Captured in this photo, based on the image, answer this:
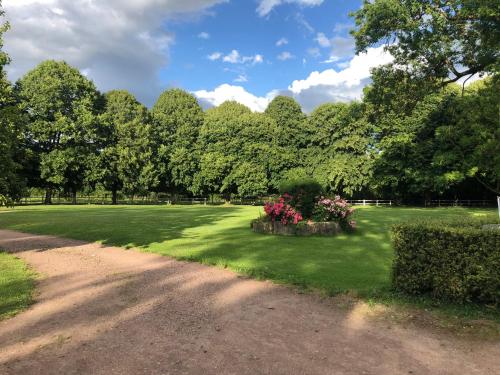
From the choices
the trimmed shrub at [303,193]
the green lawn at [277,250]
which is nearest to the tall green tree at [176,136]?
the green lawn at [277,250]

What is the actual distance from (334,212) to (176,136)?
46.1 metres

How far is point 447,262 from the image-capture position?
21.5 ft

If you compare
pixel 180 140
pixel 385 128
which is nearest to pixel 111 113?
pixel 180 140

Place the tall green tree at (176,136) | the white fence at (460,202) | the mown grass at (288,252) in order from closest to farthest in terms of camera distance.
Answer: the mown grass at (288,252) → the white fence at (460,202) → the tall green tree at (176,136)

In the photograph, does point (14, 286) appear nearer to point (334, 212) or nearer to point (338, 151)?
point (334, 212)

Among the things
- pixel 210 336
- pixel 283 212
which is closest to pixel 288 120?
pixel 283 212

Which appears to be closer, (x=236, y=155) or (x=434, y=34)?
(x=434, y=34)

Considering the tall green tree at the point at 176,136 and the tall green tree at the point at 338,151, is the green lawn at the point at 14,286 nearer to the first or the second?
the tall green tree at the point at 338,151

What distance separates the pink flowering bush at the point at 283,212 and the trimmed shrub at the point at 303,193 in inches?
13.5

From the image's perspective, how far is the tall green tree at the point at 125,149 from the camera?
50406mm

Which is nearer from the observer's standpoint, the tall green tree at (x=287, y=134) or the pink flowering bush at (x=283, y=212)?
the pink flowering bush at (x=283, y=212)

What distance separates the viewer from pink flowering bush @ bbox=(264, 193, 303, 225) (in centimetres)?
1627

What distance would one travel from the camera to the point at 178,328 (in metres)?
5.78

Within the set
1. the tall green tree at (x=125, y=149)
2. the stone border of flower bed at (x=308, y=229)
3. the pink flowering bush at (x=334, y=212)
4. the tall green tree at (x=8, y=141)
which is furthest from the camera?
the tall green tree at (x=125, y=149)
